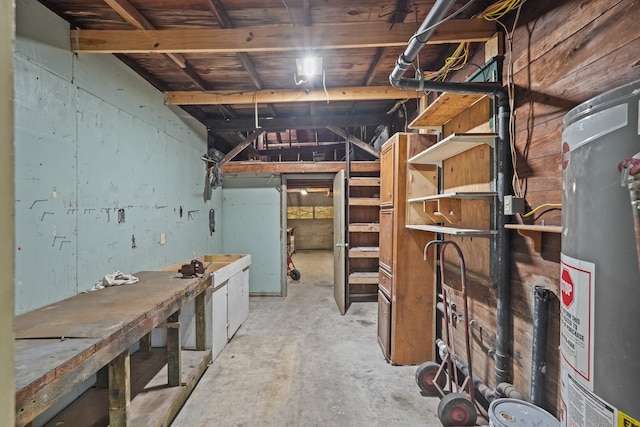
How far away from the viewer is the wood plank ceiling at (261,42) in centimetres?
184

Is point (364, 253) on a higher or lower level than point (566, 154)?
lower

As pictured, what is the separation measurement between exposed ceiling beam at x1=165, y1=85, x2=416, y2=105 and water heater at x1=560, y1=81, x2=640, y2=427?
2.50 metres

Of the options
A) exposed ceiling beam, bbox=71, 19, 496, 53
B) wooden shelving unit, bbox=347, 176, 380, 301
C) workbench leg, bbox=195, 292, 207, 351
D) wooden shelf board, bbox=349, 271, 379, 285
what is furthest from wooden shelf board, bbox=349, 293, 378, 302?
exposed ceiling beam, bbox=71, 19, 496, 53

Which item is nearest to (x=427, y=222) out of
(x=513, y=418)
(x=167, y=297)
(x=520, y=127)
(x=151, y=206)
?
(x=520, y=127)

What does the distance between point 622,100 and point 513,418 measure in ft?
4.27

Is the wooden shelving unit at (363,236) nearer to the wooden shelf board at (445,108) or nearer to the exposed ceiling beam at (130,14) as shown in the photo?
the wooden shelf board at (445,108)

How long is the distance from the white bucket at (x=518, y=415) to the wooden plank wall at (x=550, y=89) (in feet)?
0.54

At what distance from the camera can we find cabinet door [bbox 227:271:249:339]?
312cm

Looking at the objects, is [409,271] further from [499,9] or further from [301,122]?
[301,122]

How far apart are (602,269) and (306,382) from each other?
2.26 m

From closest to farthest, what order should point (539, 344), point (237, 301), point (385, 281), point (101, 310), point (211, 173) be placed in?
1. point (539, 344)
2. point (101, 310)
3. point (385, 281)
4. point (237, 301)
5. point (211, 173)

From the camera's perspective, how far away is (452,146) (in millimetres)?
1878

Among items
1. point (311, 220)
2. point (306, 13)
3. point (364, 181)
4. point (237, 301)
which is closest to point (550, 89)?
point (306, 13)

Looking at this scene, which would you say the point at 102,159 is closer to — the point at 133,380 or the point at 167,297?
the point at 167,297
